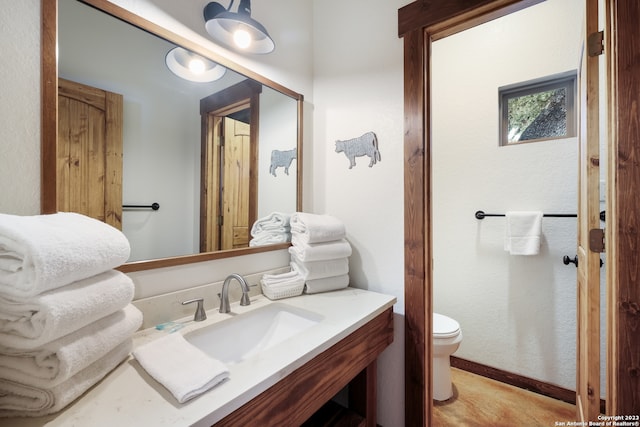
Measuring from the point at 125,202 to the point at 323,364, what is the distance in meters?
0.82

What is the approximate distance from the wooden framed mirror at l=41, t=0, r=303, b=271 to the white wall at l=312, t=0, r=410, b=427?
0.42 meters

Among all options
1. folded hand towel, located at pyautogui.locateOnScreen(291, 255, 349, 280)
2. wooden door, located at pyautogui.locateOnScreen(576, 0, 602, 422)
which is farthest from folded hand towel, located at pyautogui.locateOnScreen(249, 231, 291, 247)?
wooden door, located at pyautogui.locateOnScreen(576, 0, 602, 422)

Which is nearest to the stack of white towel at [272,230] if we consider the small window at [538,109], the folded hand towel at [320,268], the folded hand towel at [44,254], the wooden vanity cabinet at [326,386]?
the folded hand towel at [320,268]

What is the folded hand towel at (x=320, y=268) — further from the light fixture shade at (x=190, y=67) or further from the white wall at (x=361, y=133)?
the light fixture shade at (x=190, y=67)

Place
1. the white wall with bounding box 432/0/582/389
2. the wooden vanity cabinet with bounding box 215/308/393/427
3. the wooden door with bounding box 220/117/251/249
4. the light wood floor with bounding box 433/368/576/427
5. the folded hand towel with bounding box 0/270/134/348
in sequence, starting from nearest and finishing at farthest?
the folded hand towel with bounding box 0/270/134/348, the wooden vanity cabinet with bounding box 215/308/393/427, the wooden door with bounding box 220/117/251/249, the light wood floor with bounding box 433/368/576/427, the white wall with bounding box 432/0/582/389

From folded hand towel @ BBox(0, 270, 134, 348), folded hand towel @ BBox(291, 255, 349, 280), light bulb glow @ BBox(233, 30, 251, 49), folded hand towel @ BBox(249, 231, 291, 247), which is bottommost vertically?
folded hand towel @ BBox(291, 255, 349, 280)

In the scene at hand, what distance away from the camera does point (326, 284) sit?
1280 mm

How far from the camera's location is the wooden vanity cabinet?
0.63m

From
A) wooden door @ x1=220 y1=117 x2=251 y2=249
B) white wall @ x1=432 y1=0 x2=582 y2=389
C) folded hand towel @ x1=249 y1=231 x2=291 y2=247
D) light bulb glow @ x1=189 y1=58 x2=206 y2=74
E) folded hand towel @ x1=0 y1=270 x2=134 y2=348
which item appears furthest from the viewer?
white wall @ x1=432 y1=0 x2=582 y2=389

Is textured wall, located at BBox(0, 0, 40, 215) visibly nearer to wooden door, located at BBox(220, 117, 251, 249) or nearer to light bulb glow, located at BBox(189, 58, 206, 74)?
light bulb glow, located at BBox(189, 58, 206, 74)

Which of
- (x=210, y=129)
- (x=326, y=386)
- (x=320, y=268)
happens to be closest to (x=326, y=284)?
(x=320, y=268)

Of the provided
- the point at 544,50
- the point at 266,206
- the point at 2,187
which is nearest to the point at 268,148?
the point at 266,206

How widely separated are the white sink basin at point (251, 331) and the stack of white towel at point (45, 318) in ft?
1.14

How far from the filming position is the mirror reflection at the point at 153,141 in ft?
2.56
